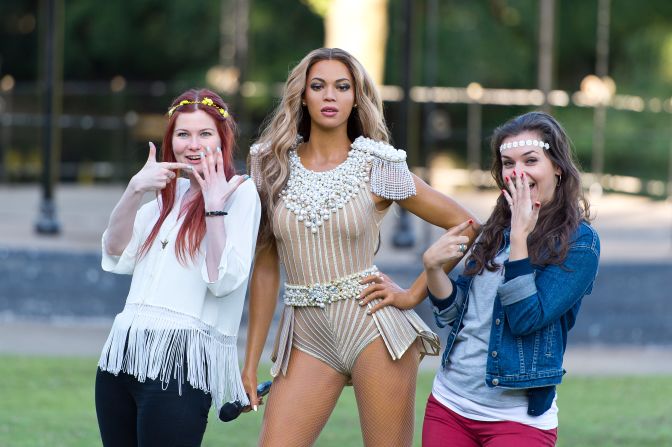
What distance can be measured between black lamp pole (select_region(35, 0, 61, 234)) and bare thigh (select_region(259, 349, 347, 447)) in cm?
965

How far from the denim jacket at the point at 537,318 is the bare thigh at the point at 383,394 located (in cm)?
51

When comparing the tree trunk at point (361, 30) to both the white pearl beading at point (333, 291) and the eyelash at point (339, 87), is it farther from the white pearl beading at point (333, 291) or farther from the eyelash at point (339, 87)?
the white pearl beading at point (333, 291)

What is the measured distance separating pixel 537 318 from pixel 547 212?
0.39m

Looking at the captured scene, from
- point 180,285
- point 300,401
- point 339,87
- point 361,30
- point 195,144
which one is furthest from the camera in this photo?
point 361,30

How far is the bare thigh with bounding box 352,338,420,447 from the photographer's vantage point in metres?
4.60

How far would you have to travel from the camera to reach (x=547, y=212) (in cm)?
428

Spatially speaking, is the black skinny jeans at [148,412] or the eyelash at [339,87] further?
the eyelash at [339,87]

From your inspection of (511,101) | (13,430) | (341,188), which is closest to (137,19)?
(511,101)

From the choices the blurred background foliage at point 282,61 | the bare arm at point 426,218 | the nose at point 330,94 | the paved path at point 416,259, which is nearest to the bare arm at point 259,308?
the bare arm at point 426,218

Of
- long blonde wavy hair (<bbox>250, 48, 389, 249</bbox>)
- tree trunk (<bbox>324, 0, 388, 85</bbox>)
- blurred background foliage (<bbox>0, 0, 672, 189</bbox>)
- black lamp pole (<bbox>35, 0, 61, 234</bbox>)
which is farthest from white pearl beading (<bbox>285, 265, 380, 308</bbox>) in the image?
blurred background foliage (<bbox>0, 0, 672, 189</bbox>)

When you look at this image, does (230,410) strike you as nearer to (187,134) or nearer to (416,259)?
(187,134)

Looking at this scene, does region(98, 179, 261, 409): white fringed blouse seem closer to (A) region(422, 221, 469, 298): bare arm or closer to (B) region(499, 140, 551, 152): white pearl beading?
(A) region(422, 221, 469, 298): bare arm

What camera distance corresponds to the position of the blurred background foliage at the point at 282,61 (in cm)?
2280

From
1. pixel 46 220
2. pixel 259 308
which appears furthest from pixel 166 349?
pixel 46 220
